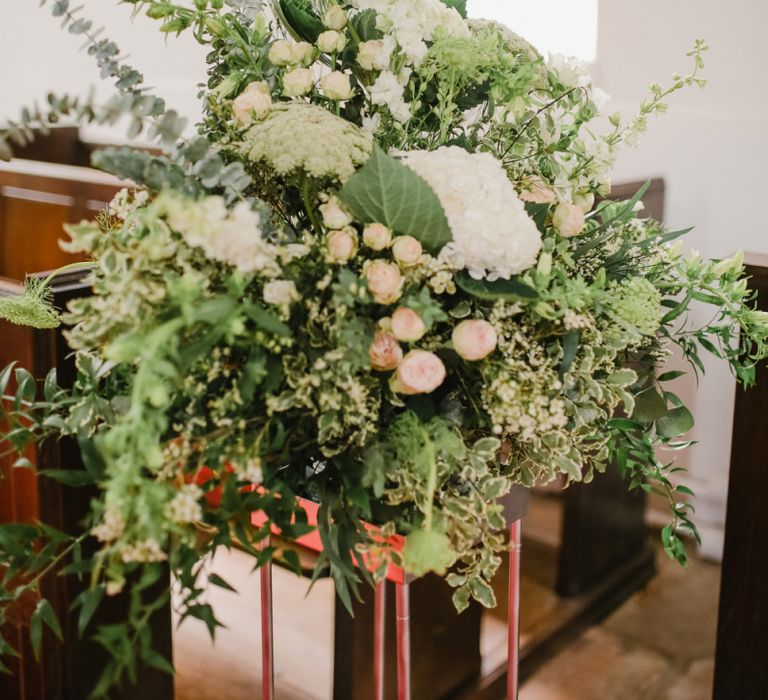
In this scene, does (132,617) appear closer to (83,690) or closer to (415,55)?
(415,55)

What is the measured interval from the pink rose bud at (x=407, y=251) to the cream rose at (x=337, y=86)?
271 mm

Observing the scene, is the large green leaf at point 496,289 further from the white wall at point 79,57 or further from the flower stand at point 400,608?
the white wall at point 79,57

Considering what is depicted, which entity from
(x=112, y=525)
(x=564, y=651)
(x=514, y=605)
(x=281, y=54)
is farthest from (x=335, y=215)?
(x=564, y=651)

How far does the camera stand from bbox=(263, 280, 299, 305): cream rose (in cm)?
79

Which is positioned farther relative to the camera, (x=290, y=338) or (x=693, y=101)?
(x=693, y=101)

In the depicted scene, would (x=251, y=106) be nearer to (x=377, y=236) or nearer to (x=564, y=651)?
(x=377, y=236)

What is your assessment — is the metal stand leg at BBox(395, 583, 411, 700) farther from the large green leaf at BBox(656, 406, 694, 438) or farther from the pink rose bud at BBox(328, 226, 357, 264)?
the pink rose bud at BBox(328, 226, 357, 264)

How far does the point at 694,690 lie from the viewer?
2014 mm

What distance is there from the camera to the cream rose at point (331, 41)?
3.34ft

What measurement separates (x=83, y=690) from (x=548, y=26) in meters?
2.05

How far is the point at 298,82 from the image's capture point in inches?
39.3

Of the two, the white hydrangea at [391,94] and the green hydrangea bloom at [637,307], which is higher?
the white hydrangea at [391,94]

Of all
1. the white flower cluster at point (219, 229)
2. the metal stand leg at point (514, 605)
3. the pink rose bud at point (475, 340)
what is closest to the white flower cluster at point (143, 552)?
the white flower cluster at point (219, 229)

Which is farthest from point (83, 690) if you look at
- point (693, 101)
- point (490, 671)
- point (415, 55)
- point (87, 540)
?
point (693, 101)
